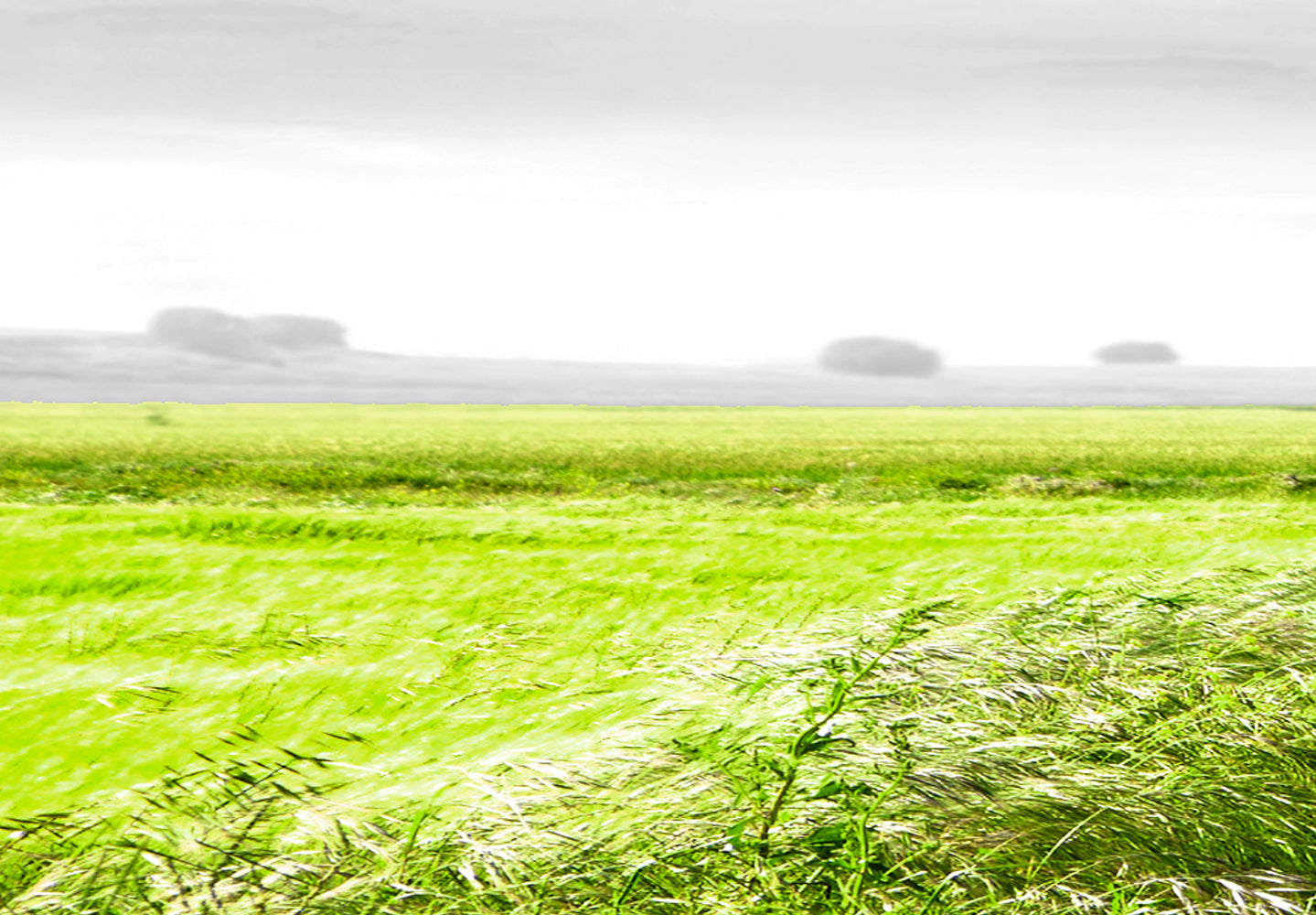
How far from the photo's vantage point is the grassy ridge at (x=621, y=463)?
126 feet

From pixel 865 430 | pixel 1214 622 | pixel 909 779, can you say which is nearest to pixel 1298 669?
pixel 1214 622

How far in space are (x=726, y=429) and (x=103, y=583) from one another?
8046 cm

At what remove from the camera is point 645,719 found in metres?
6.37

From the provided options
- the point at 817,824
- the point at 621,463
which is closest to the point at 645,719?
the point at 817,824

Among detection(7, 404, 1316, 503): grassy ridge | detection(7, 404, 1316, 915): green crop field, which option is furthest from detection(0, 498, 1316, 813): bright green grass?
detection(7, 404, 1316, 503): grassy ridge

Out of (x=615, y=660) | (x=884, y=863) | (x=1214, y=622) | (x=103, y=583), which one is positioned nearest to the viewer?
(x=884, y=863)

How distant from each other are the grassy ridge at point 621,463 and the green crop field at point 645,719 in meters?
19.3

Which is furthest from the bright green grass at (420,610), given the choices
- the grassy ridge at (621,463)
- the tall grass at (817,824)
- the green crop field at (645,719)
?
the grassy ridge at (621,463)

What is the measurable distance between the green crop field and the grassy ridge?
63.3ft

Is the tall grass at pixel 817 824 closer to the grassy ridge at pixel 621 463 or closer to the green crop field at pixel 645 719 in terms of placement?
the green crop field at pixel 645 719

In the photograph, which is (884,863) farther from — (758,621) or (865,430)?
(865,430)

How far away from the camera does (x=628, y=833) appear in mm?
4734

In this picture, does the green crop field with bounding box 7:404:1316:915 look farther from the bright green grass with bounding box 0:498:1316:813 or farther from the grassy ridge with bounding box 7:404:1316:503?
the grassy ridge with bounding box 7:404:1316:503

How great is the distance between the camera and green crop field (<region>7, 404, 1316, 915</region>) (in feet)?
14.9
